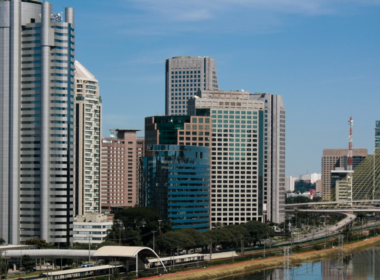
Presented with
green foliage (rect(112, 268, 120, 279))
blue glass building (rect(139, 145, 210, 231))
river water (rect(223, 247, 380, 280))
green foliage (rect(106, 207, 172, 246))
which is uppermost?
blue glass building (rect(139, 145, 210, 231))

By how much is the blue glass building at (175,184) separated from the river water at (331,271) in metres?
36.9

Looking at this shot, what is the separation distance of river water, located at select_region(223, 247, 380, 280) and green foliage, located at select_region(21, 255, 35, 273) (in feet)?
126

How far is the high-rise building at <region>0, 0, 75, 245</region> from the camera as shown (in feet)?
508

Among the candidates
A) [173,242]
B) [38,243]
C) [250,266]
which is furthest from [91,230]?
[250,266]

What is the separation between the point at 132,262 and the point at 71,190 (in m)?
38.8

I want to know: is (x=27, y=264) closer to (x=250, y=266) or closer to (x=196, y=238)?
(x=196, y=238)

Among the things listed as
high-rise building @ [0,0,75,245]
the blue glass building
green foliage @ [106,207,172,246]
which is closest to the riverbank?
green foliage @ [106,207,172,246]

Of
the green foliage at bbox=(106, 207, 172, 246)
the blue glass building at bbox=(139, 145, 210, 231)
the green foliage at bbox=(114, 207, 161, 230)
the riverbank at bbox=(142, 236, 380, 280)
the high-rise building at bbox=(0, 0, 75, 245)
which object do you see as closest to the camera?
the riverbank at bbox=(142, 236, 380, 280)

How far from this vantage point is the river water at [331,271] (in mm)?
140375

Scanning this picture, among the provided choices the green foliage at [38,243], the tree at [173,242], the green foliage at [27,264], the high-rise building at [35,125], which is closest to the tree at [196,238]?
the tree at [173,242]

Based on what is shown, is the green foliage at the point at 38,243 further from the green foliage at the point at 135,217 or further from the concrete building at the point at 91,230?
the concrete building at the point at 91,230

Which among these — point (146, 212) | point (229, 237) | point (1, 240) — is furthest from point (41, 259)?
point (229, 237)

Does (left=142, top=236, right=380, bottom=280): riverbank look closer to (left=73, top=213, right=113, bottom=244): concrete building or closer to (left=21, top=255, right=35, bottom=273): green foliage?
(left=21, top=255, right=35, bottom=273): green foliage

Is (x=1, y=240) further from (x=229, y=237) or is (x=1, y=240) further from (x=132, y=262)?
(x=229, y=237)
